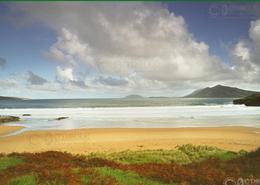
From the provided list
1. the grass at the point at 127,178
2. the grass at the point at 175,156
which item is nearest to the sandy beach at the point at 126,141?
the grass at the point at 175,156

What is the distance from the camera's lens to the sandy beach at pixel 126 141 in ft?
52.6

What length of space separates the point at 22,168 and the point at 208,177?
4600mm

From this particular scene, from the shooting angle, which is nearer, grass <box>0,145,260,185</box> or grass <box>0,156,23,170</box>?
grass <box>0,145,260,185</box>

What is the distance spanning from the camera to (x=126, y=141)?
18.2 meters

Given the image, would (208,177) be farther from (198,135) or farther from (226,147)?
(198,135)

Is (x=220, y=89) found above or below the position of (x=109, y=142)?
above

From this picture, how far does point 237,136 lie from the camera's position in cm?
1945

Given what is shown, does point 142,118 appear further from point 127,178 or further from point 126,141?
point 127,178

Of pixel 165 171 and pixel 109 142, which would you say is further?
pixel 109 142

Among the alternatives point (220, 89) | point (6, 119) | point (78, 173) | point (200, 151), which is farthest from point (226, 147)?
point (220, 89)

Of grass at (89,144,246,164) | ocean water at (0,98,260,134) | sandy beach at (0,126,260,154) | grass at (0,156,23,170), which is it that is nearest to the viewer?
grass at (0,156,23,170)

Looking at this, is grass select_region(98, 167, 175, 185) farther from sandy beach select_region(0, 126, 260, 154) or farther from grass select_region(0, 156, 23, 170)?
sandy beach select_region(0, 126, 260, 154)

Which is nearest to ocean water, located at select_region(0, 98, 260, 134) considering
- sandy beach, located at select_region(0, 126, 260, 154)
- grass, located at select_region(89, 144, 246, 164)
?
sandy beach, located at select_region(0, 126, 260, 154)

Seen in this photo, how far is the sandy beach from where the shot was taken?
631 inches
